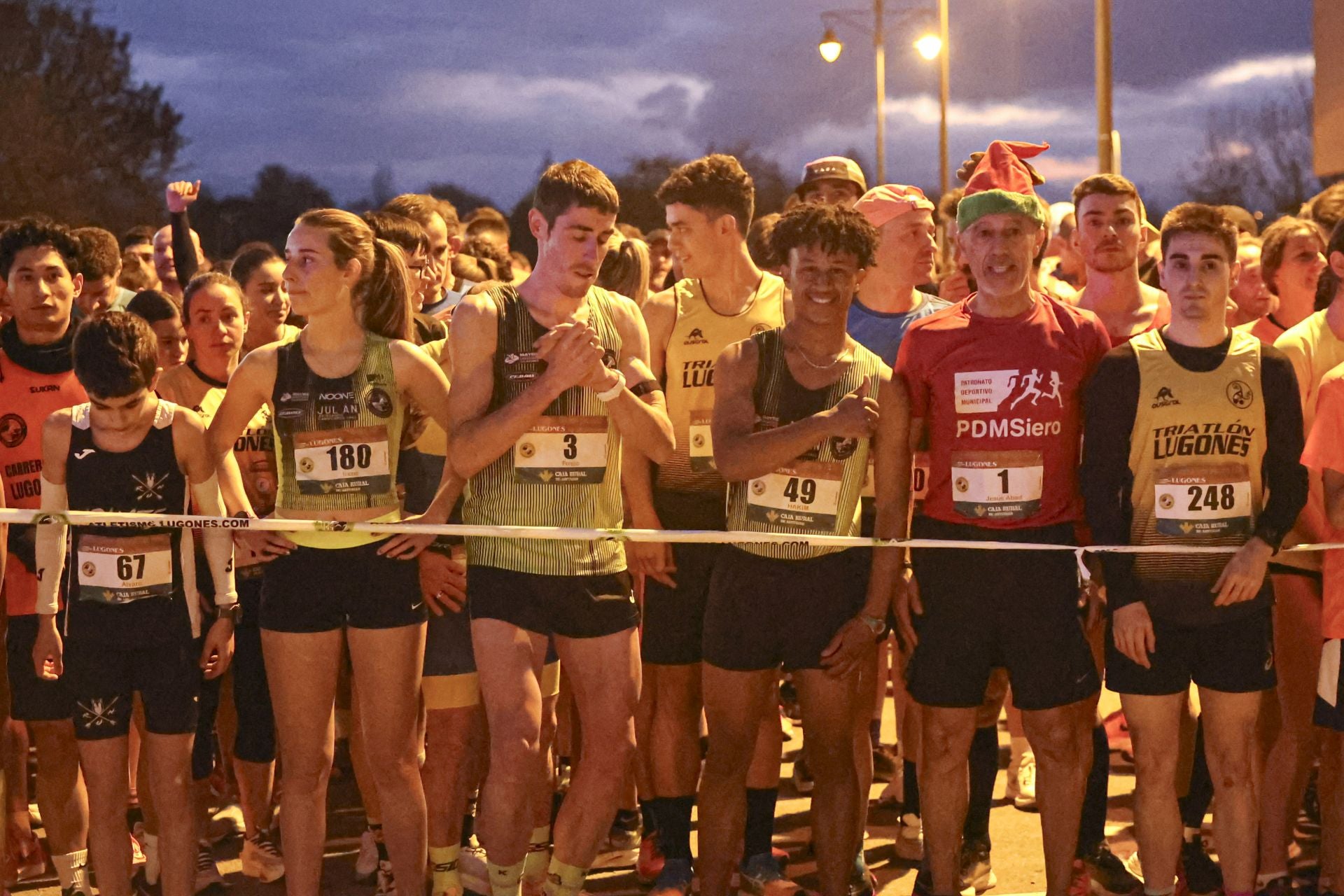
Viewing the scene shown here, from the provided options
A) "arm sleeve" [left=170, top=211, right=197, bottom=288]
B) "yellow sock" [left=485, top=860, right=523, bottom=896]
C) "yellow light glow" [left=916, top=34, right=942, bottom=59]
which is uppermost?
"yellow light glow" [left=916, top=34, right=942, bottom=59]

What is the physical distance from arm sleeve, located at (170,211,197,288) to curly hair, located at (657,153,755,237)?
2.76 m

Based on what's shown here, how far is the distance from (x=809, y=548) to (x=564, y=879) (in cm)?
124

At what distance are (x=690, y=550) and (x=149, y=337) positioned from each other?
73.9 inches

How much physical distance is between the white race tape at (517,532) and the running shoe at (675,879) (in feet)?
4.06

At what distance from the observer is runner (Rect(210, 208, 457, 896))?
4469 mm

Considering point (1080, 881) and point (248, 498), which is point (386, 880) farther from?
point (1080, 881)

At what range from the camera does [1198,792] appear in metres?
5.21

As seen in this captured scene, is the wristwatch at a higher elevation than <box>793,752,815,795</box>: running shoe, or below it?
higher

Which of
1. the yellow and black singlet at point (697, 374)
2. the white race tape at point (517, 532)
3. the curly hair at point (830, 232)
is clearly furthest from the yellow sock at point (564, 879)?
the curly hair at point (830, 232)

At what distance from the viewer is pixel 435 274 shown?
21.2 feet

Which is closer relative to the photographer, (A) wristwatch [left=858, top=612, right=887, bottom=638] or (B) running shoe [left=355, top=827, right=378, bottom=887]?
(A) wristwatch [left=858, top=612, right=887, bottom=638]

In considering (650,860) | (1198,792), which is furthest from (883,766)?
(1198,792)

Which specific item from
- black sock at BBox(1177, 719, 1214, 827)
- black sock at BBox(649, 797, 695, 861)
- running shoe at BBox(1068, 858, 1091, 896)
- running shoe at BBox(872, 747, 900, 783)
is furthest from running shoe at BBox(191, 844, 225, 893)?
black sock at BBox(1177, 719, 1214, 827)

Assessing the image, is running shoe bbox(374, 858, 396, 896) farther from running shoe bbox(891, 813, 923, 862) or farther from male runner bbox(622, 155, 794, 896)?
running shoe bbox(891, 813, 923, 862)
